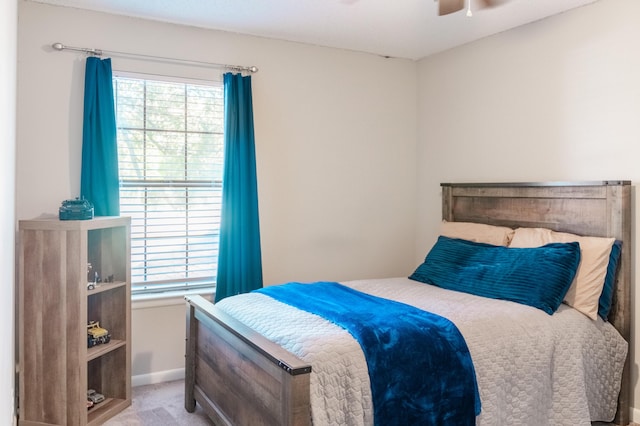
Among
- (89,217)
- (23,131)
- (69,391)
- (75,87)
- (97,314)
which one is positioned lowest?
(69,391)

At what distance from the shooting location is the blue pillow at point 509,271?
9.78 feet

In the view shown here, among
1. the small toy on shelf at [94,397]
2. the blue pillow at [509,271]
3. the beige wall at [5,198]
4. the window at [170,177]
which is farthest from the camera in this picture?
the window at [170,177]

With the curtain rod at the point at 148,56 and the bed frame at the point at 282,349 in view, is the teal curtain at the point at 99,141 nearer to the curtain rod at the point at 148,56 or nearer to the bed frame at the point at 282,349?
the curtain rod at the point at 148,56

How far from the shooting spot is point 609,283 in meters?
3.07

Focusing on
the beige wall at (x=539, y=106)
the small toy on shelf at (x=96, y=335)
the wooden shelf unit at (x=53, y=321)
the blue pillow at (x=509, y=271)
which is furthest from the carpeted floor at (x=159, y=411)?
the beige wall at (x=539, y=106)

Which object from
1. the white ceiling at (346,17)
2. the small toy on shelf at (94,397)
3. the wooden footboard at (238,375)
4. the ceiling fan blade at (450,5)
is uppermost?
the white ceiling at (346,17)

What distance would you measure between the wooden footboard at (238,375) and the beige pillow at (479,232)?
6.20ft

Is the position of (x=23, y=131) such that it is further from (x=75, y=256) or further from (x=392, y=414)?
(x=392, y=414)

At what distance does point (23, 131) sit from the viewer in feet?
10.8

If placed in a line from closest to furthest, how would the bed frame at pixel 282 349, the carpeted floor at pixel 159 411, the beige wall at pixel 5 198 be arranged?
the beige wall at pixel 5 198, the bed frame at pixel 282 349, the carpeted floor at pixel 159 411

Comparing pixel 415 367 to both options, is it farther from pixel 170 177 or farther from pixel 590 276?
pixel 170 177

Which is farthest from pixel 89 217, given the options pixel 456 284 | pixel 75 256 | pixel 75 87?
pixel 456 284

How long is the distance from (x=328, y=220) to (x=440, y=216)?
96cm

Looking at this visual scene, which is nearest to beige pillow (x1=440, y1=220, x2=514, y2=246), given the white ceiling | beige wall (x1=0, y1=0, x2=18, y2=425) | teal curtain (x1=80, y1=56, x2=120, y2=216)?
the white ceiling
